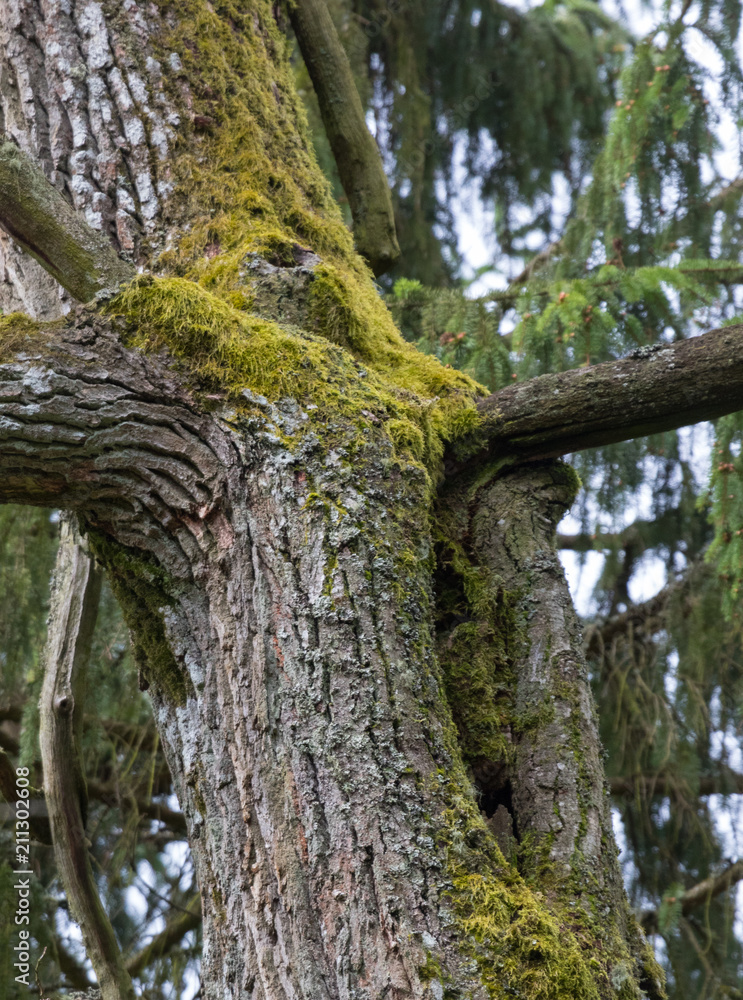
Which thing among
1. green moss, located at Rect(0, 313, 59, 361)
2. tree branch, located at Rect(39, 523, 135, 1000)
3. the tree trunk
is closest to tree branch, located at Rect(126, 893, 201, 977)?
tree branch, located at Rect(39, 523, 135, 1000)

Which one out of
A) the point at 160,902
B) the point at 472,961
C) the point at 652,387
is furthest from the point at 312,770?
the point at 160,902

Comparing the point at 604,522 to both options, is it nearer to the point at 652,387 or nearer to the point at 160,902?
the point at 652,387

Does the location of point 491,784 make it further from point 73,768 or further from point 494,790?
point 73,768

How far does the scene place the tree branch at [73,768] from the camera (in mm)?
1555

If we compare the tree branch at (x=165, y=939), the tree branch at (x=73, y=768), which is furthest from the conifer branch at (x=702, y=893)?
the tree branch at (x=73, y=768)

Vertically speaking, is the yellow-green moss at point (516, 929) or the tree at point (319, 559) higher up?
the tree at point (319, 559)

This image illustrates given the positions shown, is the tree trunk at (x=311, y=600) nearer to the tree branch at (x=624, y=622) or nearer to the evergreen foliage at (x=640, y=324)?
the evergreen foliage at (x=640, y=324)

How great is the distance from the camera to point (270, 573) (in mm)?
1149

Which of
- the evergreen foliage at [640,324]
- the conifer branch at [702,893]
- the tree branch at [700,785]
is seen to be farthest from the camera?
the tree branch at [700,785]

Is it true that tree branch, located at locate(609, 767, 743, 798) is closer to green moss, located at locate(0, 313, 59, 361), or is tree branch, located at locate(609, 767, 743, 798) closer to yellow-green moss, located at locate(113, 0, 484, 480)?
yellow-green moss, located at locate(113, 0, 484, 480)

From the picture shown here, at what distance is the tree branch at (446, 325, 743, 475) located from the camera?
51.4 inches

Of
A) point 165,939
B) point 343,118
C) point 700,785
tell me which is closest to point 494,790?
point 343,118

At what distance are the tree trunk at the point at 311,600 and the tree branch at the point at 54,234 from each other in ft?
0.28

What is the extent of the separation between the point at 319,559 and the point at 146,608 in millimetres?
371
